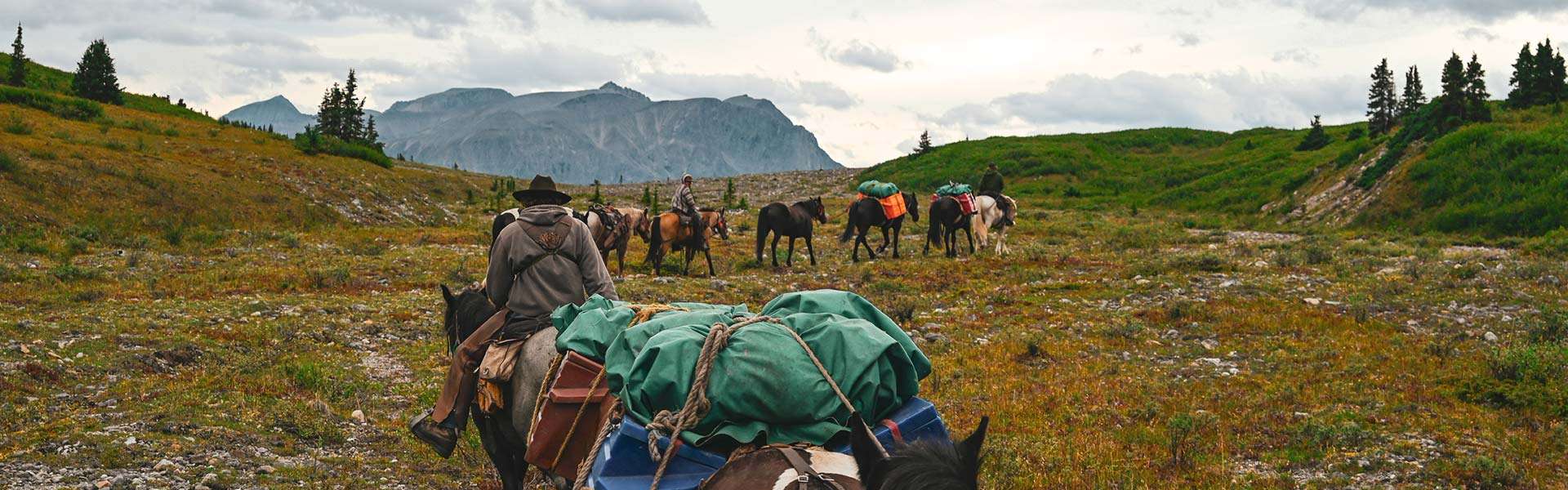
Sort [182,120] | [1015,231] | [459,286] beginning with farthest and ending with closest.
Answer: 1. [182,120]
2. [1015,231]
3. [459,286]

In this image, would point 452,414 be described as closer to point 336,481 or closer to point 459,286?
point 336,481

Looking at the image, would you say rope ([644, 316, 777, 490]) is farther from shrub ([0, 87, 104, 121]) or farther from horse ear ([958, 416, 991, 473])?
shrub ([0, 87, 104, 121])

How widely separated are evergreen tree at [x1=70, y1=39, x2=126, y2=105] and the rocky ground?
3117 cm

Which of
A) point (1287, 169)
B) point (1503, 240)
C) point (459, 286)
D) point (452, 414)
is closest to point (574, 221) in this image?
point (452, 414)

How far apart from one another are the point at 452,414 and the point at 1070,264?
16924 mm

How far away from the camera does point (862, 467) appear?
10.3 feet

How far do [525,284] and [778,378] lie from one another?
11.1 ft

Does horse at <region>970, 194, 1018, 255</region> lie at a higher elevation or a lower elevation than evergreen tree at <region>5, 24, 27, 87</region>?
lower

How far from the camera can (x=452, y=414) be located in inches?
256

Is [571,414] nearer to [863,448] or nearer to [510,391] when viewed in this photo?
Result: [510,391]

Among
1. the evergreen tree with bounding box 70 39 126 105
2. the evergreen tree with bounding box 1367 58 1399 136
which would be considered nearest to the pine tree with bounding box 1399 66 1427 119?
the evergreen tree with bounding box 1367 58 1399 136

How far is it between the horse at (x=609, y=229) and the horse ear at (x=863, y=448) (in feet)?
54.2

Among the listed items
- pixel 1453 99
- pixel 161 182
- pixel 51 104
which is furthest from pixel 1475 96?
pixel 51 104

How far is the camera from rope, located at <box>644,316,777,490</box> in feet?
11.4
